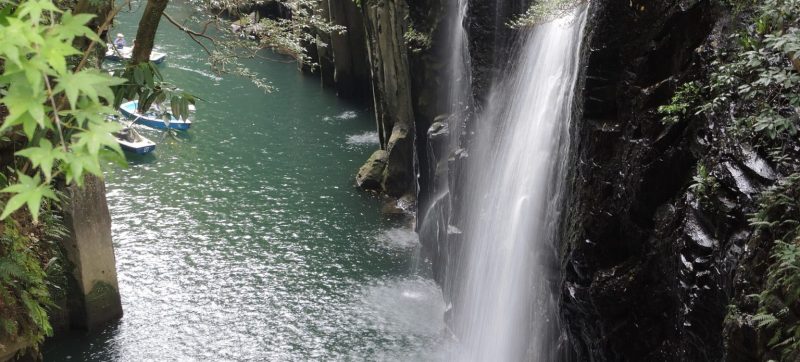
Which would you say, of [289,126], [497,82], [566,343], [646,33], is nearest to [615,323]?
[566,343]

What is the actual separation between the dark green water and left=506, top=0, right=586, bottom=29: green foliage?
6.73m

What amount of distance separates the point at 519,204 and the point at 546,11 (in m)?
3.34

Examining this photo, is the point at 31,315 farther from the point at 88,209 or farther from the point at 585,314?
the point at 585,314

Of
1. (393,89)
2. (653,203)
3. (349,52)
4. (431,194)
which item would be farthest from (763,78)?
(349,52)

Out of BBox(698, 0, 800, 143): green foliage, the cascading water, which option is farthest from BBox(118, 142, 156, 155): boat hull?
BBox(698, 0, 800, 143): green foliage

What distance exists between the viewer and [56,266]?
12914 millimetres

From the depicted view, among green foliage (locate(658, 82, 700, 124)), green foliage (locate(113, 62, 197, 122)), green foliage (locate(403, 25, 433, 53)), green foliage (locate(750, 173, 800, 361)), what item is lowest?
green foliage (locate(750, 173, 800, 361))

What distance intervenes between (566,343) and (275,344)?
21.9 ft

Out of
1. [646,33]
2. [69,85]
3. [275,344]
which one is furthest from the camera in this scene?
[275,344]

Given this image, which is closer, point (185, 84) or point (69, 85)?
point (69, 85)

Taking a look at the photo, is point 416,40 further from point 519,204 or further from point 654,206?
point 654,206

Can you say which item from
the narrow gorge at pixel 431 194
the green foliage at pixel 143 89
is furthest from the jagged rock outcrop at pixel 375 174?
the green foliage at pixel 143 89

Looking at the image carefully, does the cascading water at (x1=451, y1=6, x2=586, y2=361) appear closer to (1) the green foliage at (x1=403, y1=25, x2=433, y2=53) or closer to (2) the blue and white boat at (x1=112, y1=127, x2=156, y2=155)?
(1) the green foliage at (x1=403, y1=25, x2=433, y2=53)

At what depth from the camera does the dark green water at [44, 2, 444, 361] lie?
15.1 metres
